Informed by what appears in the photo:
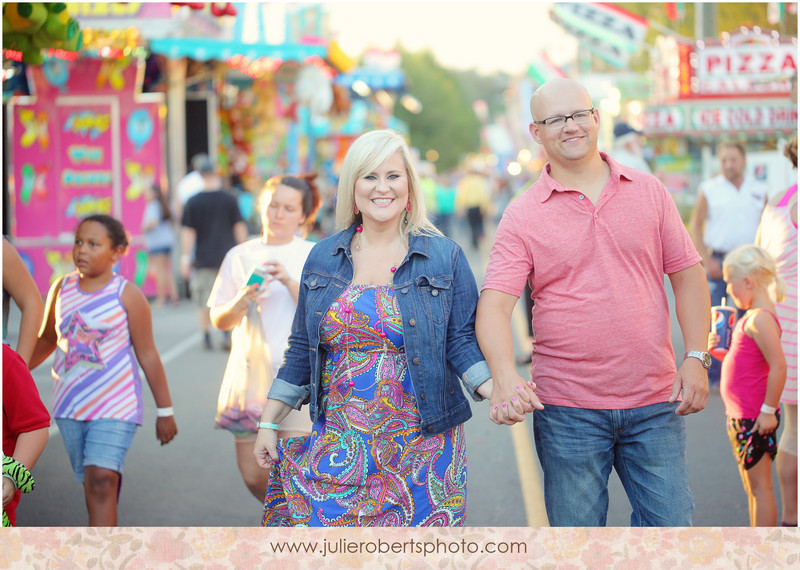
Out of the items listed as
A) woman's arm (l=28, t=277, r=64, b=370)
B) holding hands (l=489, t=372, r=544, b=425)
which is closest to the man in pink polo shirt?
holding hands (l=489, t=372, r=544, b=425)

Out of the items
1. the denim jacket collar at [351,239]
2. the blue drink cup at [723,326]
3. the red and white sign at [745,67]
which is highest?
the red and white sign at [745,67]

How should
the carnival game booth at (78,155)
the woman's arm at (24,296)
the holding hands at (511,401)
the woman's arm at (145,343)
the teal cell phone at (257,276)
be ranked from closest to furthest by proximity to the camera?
the holding hands at (511,401)
the woman's arm at (24,296)
the teal cell phone at (257,276)
the woman's arm at (145,343)
the carnival game booth at (78,155)

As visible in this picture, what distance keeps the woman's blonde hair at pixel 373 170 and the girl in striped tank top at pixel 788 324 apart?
6.78 feet

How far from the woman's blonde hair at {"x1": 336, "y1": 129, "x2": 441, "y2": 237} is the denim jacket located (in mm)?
65

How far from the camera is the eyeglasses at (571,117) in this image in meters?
3.26

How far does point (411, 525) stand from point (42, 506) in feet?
10.4

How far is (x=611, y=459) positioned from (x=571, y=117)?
3.76 ft

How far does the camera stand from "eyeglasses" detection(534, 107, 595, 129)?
10.7 feet

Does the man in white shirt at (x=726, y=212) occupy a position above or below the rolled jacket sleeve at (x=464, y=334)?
above

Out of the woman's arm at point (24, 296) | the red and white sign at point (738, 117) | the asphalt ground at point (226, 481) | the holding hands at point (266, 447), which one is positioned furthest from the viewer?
the red and white sign at point (738, 117)

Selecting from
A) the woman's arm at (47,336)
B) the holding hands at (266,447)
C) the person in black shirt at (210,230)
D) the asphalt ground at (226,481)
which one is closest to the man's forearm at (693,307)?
the holding hands at (266,447)

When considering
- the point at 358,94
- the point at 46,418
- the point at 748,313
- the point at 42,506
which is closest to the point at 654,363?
the point at 748,313

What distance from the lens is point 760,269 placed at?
4.67 metres

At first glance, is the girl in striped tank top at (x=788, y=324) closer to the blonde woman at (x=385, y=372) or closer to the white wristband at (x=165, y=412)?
the blonde woman at (x=385, y=372)
